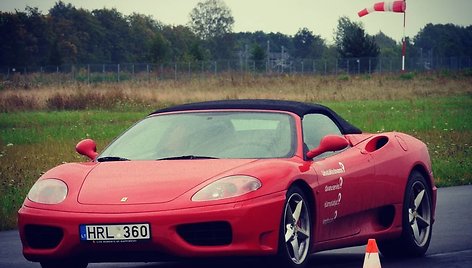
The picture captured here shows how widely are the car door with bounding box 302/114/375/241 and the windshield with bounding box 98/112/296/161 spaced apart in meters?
0.24

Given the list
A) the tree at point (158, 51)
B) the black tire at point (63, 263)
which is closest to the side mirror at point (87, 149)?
the black tire at point (63, 263)

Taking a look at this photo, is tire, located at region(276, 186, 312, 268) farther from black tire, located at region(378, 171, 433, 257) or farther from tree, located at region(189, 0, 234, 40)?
tree, located at region(189, 0, 234, 40)

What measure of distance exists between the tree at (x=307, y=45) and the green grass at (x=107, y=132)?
13359 centimetres

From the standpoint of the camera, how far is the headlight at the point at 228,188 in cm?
788

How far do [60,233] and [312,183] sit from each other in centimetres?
170

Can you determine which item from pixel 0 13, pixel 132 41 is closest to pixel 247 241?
pixel 0 13

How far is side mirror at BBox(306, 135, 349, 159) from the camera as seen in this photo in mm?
8672

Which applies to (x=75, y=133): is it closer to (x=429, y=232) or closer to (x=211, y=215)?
(x=429, y=232)

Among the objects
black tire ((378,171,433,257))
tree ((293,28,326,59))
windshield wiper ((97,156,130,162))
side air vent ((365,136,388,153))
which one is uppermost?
windshield wiper ((97,156,130,162))

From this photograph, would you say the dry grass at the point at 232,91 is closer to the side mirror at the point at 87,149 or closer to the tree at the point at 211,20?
the side mirror at the point at 87,149

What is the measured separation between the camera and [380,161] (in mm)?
9695

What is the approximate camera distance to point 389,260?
31.9ft

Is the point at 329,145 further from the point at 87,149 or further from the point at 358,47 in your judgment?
the point at 358,47

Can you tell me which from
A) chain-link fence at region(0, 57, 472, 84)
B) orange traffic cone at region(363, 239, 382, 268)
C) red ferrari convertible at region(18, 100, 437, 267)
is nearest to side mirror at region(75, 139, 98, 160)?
red ferrari convertible at region(18, 100, 437, 267)
